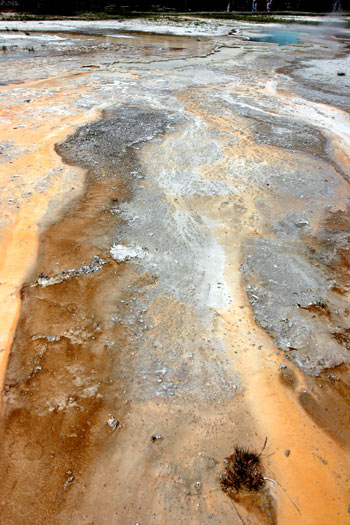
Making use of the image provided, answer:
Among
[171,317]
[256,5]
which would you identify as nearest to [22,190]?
[171,317]

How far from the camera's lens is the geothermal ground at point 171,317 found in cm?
268

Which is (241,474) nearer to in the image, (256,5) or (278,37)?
(278,37)

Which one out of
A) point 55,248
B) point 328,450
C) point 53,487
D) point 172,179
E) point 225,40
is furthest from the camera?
point 225,40

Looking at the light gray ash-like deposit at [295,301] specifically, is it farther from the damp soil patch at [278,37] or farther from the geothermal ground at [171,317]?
the damp soil patch at [278,37]

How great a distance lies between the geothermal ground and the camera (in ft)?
8.79

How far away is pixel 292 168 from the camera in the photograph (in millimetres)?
7191

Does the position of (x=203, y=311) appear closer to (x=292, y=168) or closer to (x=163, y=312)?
(x=163, y=312)

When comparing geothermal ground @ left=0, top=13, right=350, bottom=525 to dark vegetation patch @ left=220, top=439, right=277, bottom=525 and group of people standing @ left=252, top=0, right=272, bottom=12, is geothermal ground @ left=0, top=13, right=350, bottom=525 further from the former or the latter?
group of people standing @ left=252, top=0, right=272, bottom=12

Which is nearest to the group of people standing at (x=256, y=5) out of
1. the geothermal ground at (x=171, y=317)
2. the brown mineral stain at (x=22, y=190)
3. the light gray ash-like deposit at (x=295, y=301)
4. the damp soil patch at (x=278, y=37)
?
the damp soil patch at (x=278, y=37)

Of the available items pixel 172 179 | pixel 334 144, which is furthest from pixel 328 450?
pixel 334 144

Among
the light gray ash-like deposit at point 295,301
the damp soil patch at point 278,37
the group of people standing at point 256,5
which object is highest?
the group of people standing at point 256,5

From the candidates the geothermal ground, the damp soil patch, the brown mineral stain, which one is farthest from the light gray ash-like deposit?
the damp soil patch

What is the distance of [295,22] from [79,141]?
38270 mm

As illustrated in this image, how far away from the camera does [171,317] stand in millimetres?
3959
